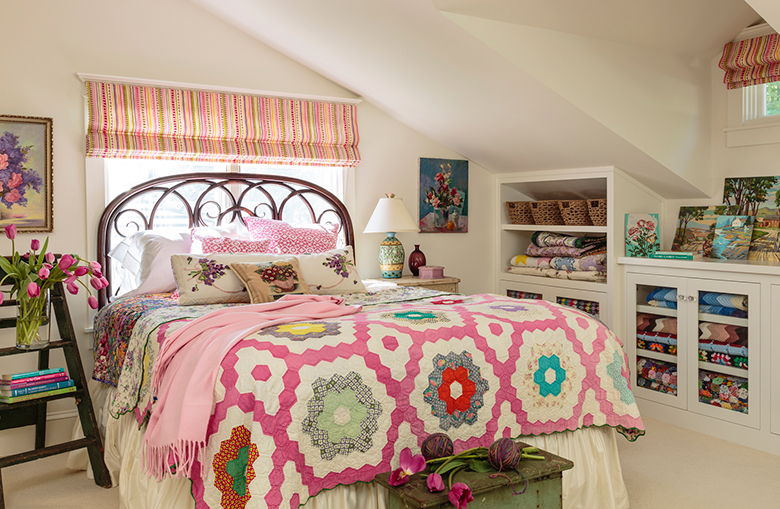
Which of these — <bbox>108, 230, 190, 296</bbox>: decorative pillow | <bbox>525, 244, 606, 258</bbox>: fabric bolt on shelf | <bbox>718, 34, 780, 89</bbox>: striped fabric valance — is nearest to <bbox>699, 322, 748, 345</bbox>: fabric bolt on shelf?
<bbox>525, 244, 606, 258</bbox>: fabric bolt on shelf

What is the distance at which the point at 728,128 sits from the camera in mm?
Answer: 3781

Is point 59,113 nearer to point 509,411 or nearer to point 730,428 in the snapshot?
point 509,411

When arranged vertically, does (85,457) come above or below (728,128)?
below

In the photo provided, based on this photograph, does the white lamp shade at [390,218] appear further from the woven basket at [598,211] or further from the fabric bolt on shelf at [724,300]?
the fabric bolt on shelf at [724,300]

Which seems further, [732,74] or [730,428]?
[732,74]

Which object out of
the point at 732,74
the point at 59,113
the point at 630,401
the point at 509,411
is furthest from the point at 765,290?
the point at 59,113

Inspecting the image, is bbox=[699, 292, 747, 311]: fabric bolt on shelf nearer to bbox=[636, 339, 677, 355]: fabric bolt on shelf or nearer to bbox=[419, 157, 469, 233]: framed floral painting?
bbox=[636, 339, 677, 355]: fabric bolt on shelf

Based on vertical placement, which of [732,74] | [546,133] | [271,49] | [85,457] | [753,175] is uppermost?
[271,49]

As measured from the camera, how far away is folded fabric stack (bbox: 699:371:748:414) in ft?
10.5

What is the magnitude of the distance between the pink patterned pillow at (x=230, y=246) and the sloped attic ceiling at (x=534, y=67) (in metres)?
1.24

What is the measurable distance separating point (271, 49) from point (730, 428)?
348 centimetres

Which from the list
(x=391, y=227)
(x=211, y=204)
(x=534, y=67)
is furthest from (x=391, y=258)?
(x=534, y=67)

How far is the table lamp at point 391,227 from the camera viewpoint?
13.1ft

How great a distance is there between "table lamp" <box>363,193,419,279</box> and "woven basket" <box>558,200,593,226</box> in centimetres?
103
